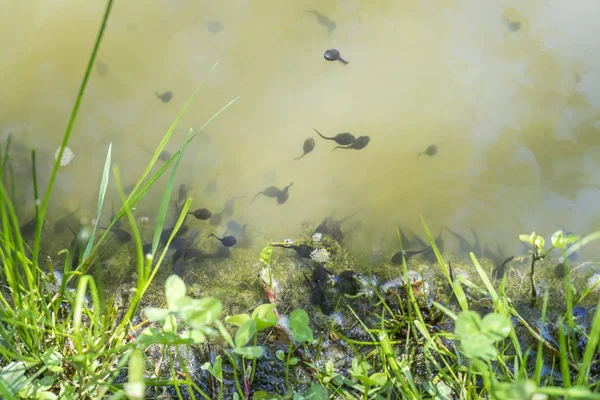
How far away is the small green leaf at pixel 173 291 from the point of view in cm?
108

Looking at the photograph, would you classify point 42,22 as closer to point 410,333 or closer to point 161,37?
point 161,37

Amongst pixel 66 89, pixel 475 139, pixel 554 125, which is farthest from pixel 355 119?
pixel 66 89

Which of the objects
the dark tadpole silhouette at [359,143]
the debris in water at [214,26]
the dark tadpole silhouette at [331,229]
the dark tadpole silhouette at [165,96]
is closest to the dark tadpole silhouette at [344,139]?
the dark tadpole silhouette at [359,143]

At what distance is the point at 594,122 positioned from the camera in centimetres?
240

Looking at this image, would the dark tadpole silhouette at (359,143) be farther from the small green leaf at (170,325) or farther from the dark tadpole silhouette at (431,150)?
the small green leaf at (170,325)

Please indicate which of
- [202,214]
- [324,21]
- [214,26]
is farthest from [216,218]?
[324,21]

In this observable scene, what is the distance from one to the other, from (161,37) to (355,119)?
4.22 ft

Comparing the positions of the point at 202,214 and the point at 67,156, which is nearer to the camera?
the point at 202,214

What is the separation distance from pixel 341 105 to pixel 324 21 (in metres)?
0.63

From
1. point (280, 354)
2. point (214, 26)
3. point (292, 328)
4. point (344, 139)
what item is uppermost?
point (214, 26)

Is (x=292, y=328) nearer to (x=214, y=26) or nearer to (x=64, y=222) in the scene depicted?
(x=64, y=222)

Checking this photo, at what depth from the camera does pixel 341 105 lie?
8.38ft

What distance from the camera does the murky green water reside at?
220cm

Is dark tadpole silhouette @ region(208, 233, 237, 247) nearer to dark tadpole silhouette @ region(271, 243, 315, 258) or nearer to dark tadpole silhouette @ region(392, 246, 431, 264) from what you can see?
dark tadpole silhouette @ region(271, 243, 315, 258)
